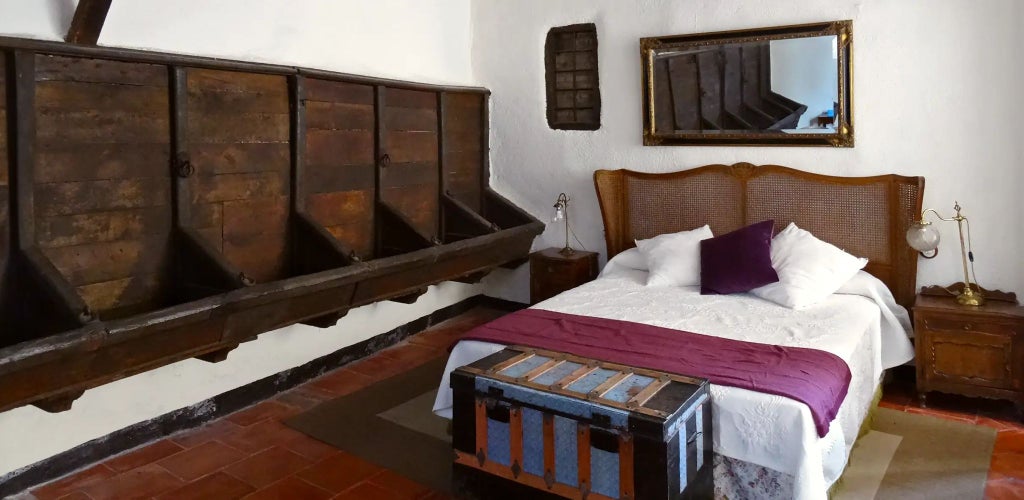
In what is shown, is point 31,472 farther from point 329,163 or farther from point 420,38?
point 420,38

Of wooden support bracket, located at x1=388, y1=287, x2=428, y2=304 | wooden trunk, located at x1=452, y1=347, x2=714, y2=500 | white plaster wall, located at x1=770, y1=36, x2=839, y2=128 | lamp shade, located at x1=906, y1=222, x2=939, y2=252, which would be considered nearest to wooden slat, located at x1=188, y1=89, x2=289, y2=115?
wooden support bracket, located at x1=388, y1=287, x2=428, y2=304

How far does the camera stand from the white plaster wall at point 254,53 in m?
3.20

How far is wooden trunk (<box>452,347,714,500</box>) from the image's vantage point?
8.43 feet

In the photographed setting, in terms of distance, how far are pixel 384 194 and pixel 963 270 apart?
341cm

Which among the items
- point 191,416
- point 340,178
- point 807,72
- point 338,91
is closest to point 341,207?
point 340,178

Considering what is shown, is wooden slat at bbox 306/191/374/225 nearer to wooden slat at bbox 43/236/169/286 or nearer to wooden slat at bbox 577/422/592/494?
wooden slat at bbox 43/236/169/286

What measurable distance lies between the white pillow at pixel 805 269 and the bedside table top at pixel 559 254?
1.40 meters

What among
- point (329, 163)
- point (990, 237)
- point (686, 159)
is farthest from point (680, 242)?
point (329, 163)

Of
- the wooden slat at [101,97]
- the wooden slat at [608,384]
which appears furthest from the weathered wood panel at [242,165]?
the wooden slat at [608,384]

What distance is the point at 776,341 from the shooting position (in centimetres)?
335

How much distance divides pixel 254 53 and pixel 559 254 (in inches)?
99.7

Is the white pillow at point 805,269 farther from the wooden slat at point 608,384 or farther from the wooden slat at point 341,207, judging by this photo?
the wooden slat at point 341,207

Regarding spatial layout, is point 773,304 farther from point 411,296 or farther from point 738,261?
point 411,296

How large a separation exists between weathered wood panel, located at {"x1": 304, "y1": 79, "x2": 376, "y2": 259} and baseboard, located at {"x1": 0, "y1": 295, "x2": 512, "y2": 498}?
77cm
